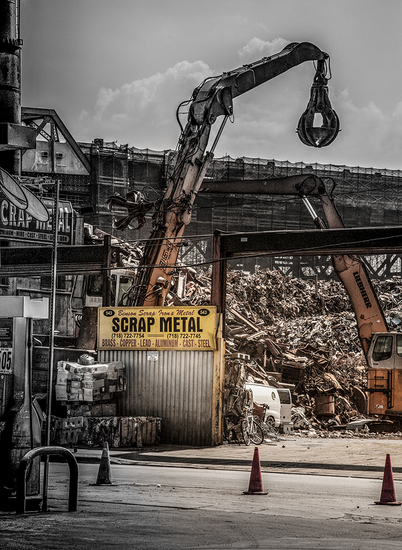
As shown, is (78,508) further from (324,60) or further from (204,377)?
(324,60)

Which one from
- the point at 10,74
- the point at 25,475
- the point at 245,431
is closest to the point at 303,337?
the point at 245,431

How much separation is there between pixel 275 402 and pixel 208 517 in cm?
1677

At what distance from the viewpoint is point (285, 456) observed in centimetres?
2053

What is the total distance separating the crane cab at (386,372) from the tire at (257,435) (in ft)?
17.6

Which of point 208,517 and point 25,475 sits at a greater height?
point 25,475

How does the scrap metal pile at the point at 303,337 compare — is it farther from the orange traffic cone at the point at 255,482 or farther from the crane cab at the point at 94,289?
the orange traffic cone at the point at 255,482

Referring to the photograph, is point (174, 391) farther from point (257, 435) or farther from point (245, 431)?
point (257, 435)

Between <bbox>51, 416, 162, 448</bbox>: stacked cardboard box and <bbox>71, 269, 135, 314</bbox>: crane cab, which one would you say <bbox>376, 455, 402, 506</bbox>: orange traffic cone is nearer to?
<bbox>51, 416, 162, 448</bbox>: stacked cardboard box

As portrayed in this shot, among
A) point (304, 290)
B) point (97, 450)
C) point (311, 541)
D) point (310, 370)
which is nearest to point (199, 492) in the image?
point (311, 541)

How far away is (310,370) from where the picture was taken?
107ft

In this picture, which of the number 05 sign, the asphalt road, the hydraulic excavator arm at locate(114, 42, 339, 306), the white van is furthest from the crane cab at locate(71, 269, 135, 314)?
the number 05 sign

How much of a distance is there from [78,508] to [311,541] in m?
3.70

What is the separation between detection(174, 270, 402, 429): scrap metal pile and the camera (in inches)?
1227

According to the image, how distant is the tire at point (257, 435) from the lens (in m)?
24.0
